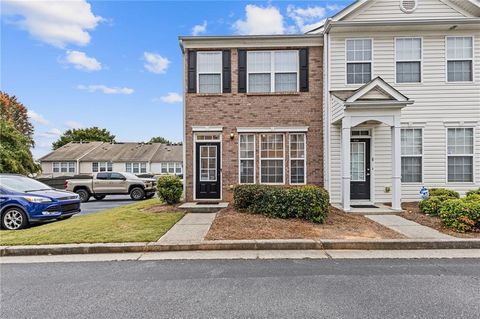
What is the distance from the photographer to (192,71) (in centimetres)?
1102

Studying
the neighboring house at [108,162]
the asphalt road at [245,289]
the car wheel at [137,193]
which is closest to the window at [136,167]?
the neighboring house at [108,162]

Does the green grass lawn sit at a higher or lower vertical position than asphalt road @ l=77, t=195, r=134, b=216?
higher

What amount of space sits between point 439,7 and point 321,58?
4.53 meters

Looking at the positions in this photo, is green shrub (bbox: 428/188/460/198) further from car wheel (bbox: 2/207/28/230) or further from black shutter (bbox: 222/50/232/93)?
car wheel (bbox: 2/207/28/230)

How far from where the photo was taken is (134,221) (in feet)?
25.3

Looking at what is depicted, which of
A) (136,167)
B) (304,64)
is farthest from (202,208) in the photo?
(136,167)

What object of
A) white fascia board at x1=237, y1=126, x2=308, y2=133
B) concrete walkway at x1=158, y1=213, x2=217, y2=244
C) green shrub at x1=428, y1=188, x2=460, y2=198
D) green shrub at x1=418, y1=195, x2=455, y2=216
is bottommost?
concrete walkway at x1=158, y1=213, x2=217, y2=244

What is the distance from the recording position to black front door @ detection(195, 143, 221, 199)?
11047 millimetres

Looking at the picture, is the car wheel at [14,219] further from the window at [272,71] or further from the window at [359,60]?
the window at [359,60]

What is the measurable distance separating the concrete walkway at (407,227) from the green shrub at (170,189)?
632cm

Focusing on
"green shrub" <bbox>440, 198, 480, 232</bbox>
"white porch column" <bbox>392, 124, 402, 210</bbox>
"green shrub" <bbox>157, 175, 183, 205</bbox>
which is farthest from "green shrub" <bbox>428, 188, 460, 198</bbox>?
"green shrub" <bbox>157, 175, 183, 205</bbox>

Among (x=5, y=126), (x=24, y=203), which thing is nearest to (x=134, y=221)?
(x=24, y=203)

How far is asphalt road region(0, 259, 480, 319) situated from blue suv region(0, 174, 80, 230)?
10.4 ft

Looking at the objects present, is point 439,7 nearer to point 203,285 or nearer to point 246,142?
point 246,142
